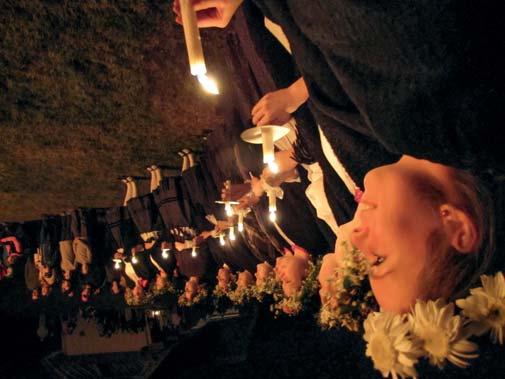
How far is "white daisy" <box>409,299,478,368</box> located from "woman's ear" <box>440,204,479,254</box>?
22 centimetres

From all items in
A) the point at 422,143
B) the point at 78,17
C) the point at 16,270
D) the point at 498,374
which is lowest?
the point at 498,374

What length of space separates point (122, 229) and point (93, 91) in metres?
4.15

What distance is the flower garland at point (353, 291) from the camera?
1.83 m

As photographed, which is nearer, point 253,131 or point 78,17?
point 253,131

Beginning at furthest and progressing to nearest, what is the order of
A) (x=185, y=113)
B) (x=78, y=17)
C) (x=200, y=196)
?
(x=200, y=196) < (x=185, y=113) < (x=78, y=17)

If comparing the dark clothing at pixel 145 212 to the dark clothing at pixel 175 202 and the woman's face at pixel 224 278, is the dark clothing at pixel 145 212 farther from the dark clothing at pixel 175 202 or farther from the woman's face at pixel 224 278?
the woman's face at pixel 224 278

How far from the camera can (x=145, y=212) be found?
6.68 m

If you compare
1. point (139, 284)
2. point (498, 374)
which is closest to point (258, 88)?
point (498, 374)

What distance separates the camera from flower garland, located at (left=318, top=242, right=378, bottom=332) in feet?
5.99

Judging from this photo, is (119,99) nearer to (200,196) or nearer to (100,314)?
(200,196)

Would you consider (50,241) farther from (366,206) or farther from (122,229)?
(366,206)

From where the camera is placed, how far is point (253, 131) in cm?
214

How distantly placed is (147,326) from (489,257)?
1425cm

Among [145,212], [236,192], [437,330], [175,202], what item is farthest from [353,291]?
[145,212]
